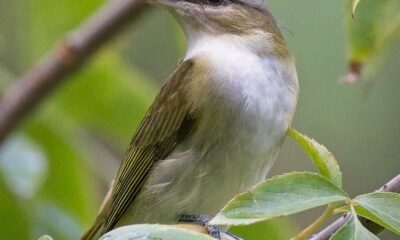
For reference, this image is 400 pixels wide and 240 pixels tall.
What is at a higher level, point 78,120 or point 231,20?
point 231,20

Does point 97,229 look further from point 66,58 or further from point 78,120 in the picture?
point 66,58

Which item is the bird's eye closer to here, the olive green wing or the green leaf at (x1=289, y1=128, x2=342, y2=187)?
the olive green wing

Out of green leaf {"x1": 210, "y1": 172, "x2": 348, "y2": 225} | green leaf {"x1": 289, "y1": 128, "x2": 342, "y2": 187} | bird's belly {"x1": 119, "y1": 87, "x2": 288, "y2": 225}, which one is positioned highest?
green leaf {"x1": 210, "y1": 172, "x2": 348, "y2": 225}

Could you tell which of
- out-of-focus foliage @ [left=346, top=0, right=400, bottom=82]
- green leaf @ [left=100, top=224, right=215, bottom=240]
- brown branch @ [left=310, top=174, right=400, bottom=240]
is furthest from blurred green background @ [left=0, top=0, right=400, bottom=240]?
green leaf @ [left=100, top=224, right=215, bottom=240]

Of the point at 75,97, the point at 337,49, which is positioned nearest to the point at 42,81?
the point at 75,97

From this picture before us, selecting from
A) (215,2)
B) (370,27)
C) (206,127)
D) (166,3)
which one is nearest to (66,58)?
(166,3)

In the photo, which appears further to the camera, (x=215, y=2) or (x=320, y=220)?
(x=215, y=2)
